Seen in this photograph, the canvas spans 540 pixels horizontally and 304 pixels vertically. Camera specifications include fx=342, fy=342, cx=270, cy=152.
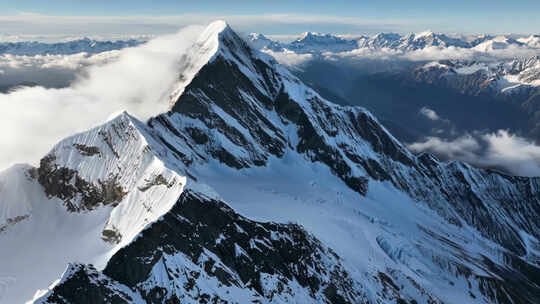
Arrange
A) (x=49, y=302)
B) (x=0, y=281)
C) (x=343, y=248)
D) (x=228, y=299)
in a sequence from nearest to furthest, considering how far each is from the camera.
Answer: (x=49, y=302) → (x=228, y=299) → (x=0, y=281) → (x=343, y=248)

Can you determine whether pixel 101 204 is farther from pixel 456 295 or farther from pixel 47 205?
pixel 456 295

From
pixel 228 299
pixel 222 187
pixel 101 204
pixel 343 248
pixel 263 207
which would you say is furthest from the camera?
pixel 222 187

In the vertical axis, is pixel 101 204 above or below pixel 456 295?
above

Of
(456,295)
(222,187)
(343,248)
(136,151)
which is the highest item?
(136,151)

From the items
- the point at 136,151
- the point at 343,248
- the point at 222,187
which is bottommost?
the point at 343,248

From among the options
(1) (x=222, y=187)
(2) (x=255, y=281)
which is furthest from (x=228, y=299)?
(1) (x=222, y=187)

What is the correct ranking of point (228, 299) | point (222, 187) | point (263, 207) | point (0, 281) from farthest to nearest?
point (222, 187)
point (263, 207)
point (0, 281)
point (228, 299)

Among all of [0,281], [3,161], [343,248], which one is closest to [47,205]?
[0,281]

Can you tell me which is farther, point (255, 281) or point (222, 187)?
point (222, 187)

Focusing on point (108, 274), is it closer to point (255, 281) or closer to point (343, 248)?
point (255, 281)
